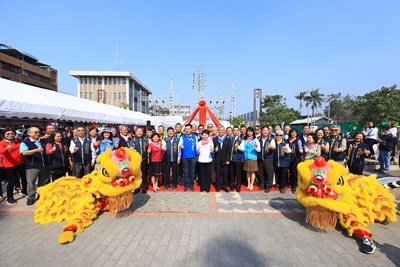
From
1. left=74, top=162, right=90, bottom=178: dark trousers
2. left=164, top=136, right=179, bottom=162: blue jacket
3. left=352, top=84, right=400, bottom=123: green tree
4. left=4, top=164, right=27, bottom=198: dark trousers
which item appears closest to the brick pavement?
left=4, top=164, right=27, bottom=198: dark trousers

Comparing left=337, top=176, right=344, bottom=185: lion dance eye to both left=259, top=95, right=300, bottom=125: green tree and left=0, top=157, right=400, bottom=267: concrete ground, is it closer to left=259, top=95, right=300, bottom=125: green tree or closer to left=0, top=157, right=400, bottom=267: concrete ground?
left=0, top=157, right=400, bottom=267: concrete ground

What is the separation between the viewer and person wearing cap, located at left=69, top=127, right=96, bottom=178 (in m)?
5.20

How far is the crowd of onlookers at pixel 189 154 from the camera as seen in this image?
4.98 meters

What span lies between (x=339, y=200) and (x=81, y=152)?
5.23 meters

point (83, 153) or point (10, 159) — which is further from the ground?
point (83, 153)

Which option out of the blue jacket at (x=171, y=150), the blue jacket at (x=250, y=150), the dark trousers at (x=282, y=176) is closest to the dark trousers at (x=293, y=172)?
the dark trousers at (x=282, y=176)

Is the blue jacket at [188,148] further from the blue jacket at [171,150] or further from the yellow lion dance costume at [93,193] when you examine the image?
the yellow lion dance costume at [93,193]

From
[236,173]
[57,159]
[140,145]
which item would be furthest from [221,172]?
[57,159]

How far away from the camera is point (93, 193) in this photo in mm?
4035

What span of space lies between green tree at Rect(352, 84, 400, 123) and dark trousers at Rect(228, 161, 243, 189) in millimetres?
19719

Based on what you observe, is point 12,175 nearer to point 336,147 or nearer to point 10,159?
point 10,159

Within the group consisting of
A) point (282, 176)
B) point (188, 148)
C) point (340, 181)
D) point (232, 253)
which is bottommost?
point (232, 253)

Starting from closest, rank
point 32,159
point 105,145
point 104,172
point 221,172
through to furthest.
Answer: point 104,172 < point 32,159 < point 105,145 < point 221,172

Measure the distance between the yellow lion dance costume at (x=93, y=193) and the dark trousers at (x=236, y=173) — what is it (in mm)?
2618
